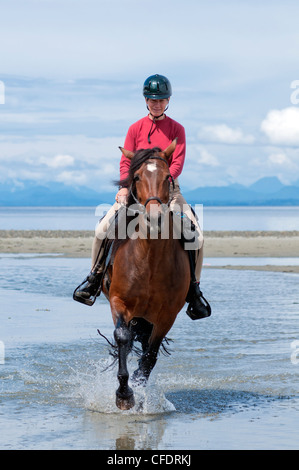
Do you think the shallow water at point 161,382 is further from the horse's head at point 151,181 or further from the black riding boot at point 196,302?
the horse's head at point 151,181

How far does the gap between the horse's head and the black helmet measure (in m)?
1.01

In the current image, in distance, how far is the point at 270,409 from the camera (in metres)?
8.70

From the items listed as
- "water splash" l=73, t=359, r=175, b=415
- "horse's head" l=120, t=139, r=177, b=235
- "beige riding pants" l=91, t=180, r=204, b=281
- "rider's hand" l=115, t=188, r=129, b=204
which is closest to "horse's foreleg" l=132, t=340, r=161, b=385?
"water splash" l=73, t=359, r=175, b=415

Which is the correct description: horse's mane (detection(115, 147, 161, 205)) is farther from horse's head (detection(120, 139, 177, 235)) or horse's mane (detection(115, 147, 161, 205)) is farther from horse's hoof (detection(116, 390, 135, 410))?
horse's hoof (detection(116, 390, 135, 410))

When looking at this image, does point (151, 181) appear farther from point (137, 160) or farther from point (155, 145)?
point (155, 145)

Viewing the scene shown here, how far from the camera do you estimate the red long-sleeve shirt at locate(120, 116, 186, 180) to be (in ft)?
29.5

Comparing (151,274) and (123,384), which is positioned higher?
(151,274)

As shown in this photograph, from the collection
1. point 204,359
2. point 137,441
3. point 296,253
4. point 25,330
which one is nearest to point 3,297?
point 25,330

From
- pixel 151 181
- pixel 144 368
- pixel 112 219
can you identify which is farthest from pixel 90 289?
pixel 151 181

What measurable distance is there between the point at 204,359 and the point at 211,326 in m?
2.92

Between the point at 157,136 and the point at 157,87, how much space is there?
558 millimetres

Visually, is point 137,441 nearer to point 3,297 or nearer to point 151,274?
point 151,274
